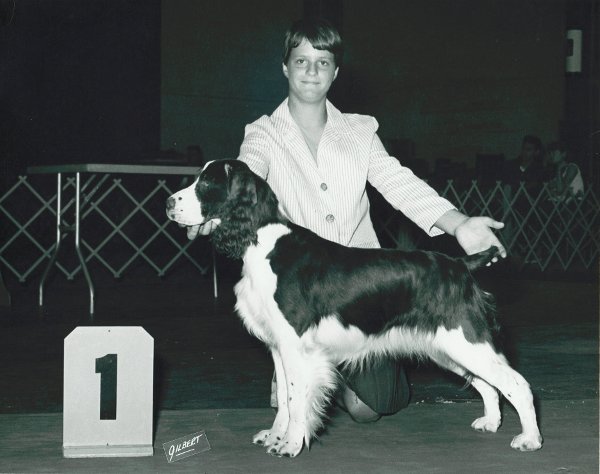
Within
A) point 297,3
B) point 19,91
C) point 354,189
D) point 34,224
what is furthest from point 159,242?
point 354,189

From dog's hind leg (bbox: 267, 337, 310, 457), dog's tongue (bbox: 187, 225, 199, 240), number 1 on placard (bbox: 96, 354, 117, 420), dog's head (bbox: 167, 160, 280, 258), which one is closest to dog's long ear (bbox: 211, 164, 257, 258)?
dog's head (bbox: 167, 160, 280, 258)

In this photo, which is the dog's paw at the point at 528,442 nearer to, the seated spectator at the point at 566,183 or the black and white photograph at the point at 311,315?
the black and white photograph at the point at 311,315

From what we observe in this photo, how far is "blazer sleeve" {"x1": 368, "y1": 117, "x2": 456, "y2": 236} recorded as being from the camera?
2.86 m

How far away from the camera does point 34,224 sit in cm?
894

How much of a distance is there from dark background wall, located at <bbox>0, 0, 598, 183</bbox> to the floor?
6101mm

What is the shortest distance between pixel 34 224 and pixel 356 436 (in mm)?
6935

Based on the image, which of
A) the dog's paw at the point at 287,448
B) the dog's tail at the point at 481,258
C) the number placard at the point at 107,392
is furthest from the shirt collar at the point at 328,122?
the dog's paw at the point at 287,448

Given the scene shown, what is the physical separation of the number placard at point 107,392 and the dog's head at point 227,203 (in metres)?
0.36

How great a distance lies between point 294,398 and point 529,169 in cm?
813

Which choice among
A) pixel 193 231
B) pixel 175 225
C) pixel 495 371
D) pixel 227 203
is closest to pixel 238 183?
pixel 227 203

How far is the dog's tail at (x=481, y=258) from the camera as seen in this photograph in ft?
8.39

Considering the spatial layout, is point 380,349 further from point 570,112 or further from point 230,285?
point 570,112

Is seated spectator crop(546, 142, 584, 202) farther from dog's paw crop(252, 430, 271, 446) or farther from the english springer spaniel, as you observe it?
dog's paw crop(252, 430, 271, 446)

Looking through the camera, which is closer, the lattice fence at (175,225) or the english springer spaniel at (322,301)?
the english springer spaniel at (322,301)
